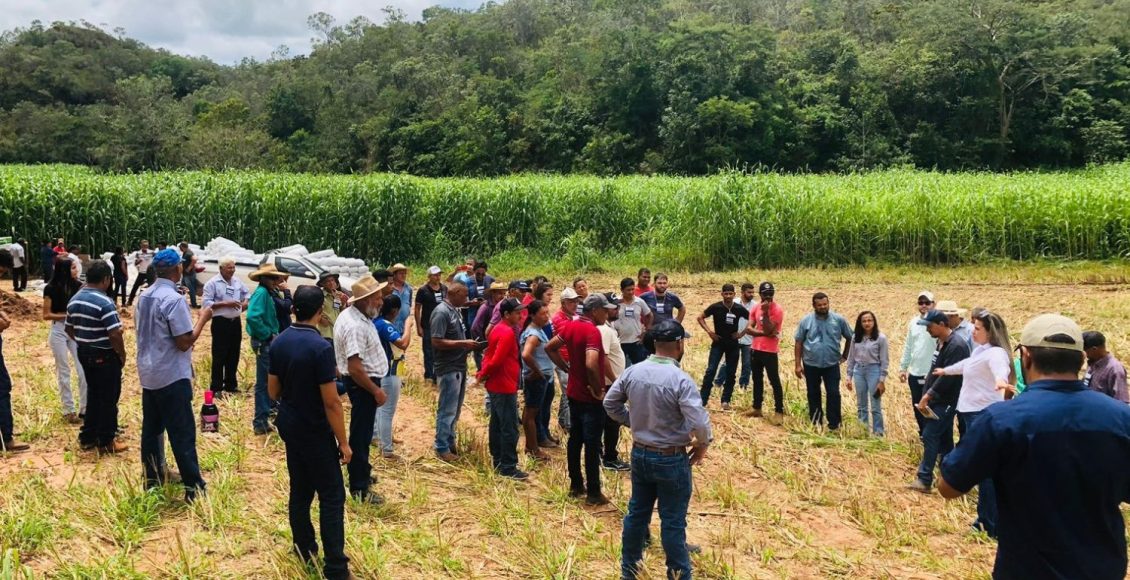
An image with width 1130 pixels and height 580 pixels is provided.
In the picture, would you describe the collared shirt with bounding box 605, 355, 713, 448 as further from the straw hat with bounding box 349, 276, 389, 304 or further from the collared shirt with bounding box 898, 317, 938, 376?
the collared shirt with bounding box 898, 317, 938, 376

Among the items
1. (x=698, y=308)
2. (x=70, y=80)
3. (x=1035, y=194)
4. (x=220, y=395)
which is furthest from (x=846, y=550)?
(x=70, y=80)

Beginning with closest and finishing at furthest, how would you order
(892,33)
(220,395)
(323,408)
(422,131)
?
(323,408) < (220,395) < (422,131) < (892,33)

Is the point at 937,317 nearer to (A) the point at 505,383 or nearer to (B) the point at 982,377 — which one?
(B) the point at 982,377

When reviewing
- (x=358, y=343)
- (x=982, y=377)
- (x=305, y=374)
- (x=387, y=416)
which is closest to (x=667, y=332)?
(x=305, y=374)

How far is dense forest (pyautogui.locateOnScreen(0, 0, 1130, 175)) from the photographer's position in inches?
1897

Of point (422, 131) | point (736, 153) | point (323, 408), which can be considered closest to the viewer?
point (323, 408)

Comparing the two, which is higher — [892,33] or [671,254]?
[892,33]

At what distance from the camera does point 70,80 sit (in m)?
69.6

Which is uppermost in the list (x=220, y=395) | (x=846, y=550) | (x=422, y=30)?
(x=422, y=30)

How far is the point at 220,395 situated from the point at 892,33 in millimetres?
67334

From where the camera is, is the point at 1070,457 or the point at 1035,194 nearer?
the point at 1070,457

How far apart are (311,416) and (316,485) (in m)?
0.43

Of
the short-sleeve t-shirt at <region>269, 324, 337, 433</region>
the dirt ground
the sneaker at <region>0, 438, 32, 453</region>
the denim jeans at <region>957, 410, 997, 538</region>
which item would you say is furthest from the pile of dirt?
the denim jeans at <region>957, 410, 997, 538</region>

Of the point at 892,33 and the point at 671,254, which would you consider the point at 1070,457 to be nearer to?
the point at 671,254
